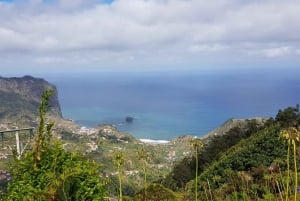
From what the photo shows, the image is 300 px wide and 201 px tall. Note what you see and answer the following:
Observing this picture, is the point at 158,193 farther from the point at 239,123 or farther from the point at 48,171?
the point at 239,123

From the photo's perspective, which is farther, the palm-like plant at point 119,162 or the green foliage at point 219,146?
the green foliage at point 219,146

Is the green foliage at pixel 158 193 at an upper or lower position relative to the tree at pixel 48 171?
lower

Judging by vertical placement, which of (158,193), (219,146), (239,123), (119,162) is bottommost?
(219,146)

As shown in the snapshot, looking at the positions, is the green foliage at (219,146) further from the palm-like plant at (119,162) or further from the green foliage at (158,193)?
the palm-like plant at (119,162)

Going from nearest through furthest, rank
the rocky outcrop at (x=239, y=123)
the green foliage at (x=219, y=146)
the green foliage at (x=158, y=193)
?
the green foliage at (x=158, y=193), the green foliage at (x=219, y=146), the rocky outcrop at (x=239, y=123)

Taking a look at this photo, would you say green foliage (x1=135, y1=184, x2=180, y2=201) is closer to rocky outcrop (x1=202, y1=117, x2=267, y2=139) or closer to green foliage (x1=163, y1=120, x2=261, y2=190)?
green foliage (x1=163, y1=120, x2=261, y2=190)

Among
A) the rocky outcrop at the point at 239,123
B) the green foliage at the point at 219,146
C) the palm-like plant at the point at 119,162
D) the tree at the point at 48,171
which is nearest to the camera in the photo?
the palm-like plant at the point at 119,162

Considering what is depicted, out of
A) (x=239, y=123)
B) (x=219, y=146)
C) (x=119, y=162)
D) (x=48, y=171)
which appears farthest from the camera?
(x=239, y=123)

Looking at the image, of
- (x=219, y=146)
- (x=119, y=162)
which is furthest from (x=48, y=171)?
(x=219, y=146)

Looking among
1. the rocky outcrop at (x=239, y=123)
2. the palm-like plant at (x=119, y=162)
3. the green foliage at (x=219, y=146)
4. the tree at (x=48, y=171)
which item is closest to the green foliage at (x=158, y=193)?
the tree at (x=48, y=171)

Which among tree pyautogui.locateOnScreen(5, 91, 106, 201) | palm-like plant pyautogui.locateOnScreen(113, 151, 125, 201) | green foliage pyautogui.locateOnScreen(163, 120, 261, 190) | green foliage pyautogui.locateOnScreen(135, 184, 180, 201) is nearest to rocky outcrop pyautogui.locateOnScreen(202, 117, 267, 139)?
green foliage pyautogui.locateOnScreen(163, 120, 261, 190)

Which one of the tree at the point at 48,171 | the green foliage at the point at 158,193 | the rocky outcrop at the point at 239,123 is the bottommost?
the rocky outcrop at the point at 239,123
